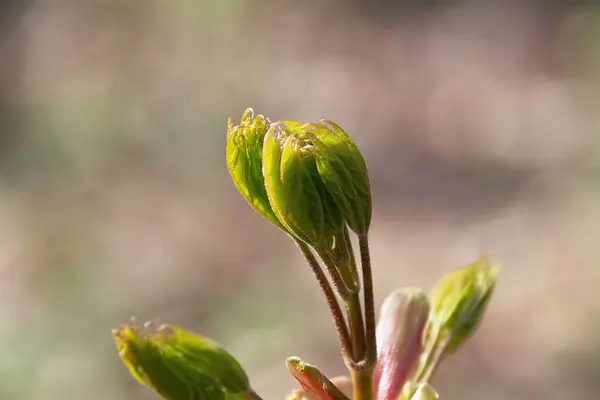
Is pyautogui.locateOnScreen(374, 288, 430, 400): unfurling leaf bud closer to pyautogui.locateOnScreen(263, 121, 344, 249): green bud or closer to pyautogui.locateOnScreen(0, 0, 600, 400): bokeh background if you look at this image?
pyautogui.locateOnScreen(263, 121, 344, 249): green bud

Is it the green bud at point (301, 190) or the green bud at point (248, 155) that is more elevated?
the green bud at point (248, 155)

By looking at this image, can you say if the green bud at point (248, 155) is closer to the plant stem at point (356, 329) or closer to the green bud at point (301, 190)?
the green bud at point (301, 190)

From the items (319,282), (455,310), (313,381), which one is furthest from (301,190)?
(455,310)

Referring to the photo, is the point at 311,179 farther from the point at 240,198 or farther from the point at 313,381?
the point at 240,198

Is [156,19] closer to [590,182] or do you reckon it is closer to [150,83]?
[150,83]

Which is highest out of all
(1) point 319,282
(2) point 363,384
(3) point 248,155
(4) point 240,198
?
(4) point 240,198

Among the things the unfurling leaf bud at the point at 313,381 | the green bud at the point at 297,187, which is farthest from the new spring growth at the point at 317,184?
the unfurling leaf bud at the point at 313,381

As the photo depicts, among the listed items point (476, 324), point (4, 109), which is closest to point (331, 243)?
point (476, 324)

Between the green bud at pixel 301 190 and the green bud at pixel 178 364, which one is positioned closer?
the green bud at pixel 301 190
